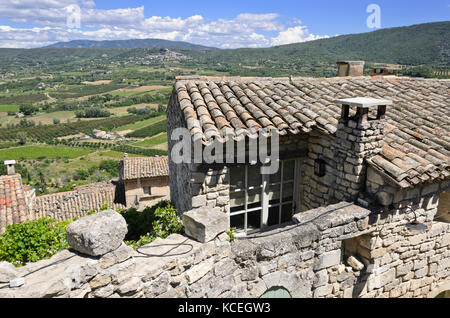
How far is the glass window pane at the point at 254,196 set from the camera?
6340mm

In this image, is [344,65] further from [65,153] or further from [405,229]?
[65,153]

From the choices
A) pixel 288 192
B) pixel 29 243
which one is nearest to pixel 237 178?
pixel 288 192

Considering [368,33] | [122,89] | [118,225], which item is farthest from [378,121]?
[368,33]

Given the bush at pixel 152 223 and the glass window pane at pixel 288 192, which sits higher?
the glass window pane at pixel 288 192

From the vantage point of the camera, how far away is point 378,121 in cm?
526

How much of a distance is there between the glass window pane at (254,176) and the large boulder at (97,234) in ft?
11.3

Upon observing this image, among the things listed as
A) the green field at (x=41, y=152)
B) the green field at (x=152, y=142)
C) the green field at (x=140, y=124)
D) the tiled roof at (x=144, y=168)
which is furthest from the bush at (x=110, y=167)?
the tiled roof at (x=144, y=168)

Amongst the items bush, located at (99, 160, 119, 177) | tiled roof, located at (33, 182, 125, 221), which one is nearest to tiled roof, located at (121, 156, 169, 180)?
tiled roof, located at (33, 182, 125, 221)

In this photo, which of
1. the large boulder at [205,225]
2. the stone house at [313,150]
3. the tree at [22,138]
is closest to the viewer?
the large boulder at [205,225]

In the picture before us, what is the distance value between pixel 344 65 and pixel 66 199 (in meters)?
Result: 18.1

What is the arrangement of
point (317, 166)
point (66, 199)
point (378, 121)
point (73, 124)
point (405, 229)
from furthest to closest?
point (73, 124)
point (66, 199)
point (317, 166)
point (405, 229)
point (378, 121)

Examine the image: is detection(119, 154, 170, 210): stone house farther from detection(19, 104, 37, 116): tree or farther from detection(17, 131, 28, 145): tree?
detection(19, 104, 37, 116): tree

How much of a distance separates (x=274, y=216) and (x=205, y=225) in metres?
3.27

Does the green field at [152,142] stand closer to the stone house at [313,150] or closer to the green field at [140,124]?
the green field at [140,124]
